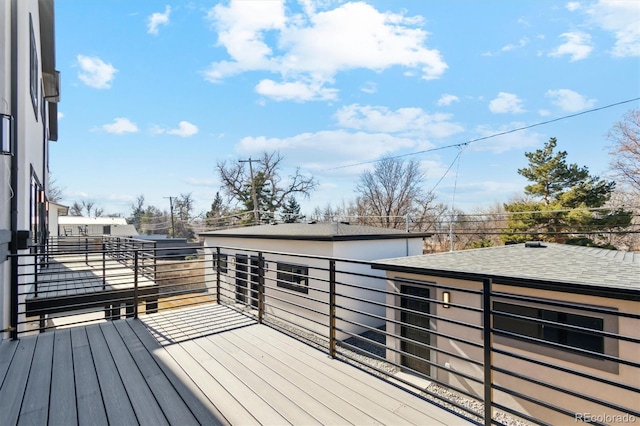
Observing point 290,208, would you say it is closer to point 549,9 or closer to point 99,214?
point 549,9

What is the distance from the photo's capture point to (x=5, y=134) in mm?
2684

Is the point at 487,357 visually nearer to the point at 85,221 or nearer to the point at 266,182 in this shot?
the point at 266,182

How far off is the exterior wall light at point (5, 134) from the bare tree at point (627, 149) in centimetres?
1999

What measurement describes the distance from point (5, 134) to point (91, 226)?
112 feet

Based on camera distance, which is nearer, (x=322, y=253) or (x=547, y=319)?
(x=547, y=319)

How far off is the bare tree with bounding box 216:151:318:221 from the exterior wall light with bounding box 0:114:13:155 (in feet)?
79.4

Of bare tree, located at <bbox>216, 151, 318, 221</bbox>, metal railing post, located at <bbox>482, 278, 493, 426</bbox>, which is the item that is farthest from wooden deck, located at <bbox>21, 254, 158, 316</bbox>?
bare tree, located at <bbox>216, 151, 318, 221</bbox>

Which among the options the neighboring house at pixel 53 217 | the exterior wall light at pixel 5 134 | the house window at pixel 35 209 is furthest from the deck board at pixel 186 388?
the neighboring house at pixel 53 217

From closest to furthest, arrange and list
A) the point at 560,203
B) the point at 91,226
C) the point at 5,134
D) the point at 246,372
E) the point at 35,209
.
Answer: the point at 246,372 < the point at 5,134 < the point at 35,209 < the point at 560,203 < the point at 91,226

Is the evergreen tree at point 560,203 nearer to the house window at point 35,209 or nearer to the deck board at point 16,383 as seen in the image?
the deck board at point 16,383

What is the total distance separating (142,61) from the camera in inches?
378

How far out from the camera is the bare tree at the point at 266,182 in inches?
1067

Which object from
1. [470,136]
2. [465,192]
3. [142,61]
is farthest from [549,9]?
[142,61]

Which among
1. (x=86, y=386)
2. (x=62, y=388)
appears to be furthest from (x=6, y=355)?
(x=86, y=386)
